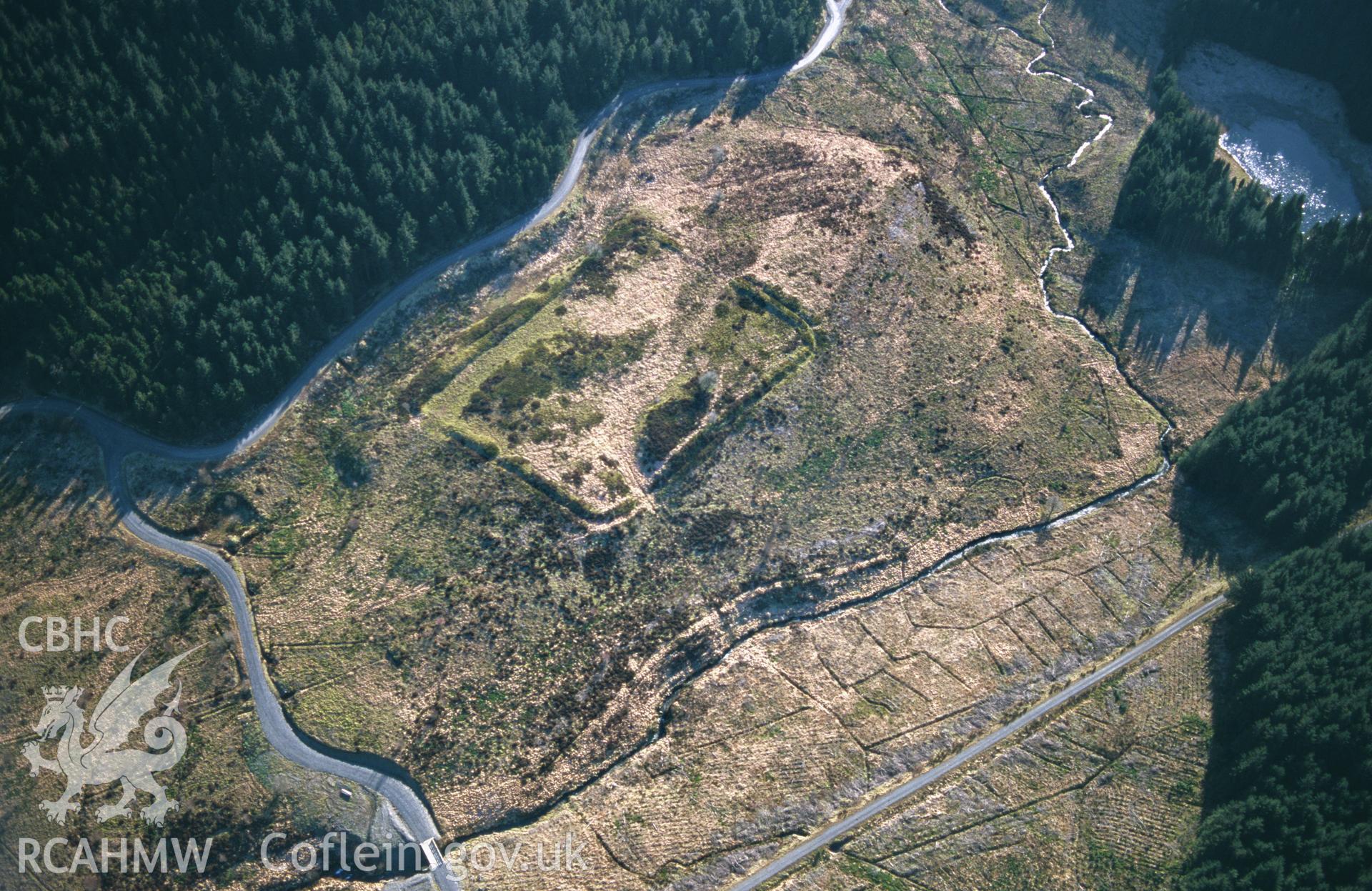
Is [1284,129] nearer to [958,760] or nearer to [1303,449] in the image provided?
[1303,449]

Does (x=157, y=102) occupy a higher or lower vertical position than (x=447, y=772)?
higher

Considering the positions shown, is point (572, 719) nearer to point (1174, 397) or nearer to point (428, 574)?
point (428, 574)

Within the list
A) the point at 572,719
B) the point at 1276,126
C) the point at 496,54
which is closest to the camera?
the point at 572,719

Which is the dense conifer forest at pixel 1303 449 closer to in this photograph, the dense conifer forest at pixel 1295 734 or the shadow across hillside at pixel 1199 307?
the dense conifer forest at pixel 1295 734

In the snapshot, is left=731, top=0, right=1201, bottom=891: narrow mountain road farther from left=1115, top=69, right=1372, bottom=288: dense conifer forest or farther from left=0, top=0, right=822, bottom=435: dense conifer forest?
left=0, top=0, right=822, bottom=435: dense conifer forest

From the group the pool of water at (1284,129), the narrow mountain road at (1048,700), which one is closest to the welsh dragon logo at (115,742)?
the narrow mountain road at (1048,700)

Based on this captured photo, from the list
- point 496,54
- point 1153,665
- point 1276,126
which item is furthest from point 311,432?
point 1276,126
